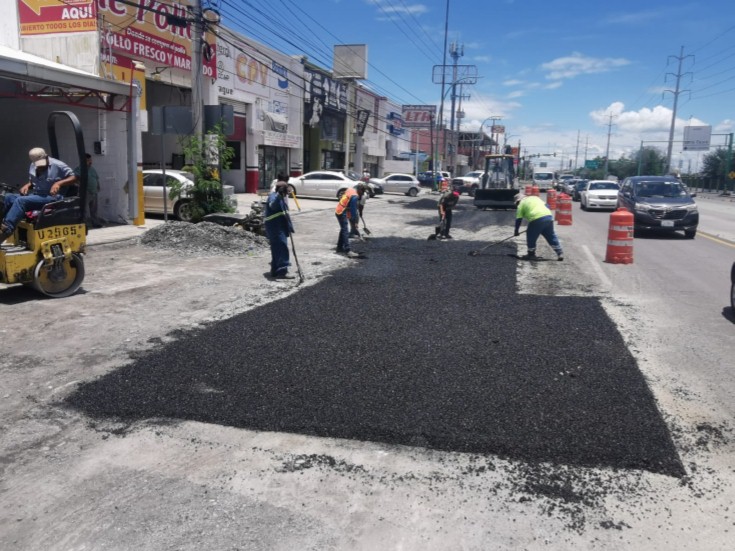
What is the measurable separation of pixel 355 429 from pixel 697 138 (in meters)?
92.3

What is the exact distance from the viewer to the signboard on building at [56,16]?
1545 centimetres

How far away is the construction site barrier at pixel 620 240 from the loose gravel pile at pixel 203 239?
7647 millimetres

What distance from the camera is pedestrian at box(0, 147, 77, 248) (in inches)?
285

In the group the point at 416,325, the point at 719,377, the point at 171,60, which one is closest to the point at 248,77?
the point at 171,60

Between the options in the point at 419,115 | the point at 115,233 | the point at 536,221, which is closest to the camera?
the point at 536,221

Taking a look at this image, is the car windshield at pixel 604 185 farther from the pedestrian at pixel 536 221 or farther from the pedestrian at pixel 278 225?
the pedestrian at pixel 278 225

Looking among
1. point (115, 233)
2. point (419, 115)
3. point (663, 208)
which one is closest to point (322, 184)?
point (115, 233)

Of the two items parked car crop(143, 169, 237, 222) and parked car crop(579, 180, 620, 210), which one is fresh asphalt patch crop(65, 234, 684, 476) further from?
parked car crop(579, 180, 620, 210)

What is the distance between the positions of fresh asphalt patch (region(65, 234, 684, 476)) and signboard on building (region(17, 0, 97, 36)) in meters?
12.4

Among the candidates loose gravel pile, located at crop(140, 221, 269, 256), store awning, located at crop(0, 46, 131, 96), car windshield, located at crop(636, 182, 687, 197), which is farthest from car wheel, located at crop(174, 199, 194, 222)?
car windshield, located at crop(636, 182, 687, 197)

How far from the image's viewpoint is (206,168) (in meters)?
14.8

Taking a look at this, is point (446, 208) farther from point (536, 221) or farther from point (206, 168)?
point (206, 168)

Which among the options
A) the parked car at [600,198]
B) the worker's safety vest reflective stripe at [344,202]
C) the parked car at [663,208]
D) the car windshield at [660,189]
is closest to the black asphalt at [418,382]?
the worker's safety vest reflective stripe at [344,202]

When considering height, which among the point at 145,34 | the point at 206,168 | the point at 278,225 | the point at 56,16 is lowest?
the point at 278,225
